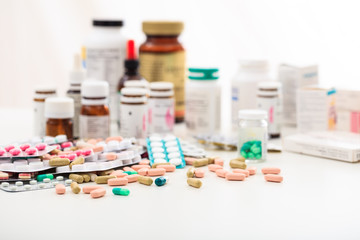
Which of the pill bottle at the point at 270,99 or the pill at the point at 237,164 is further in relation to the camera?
the pill bottle at the point at 270,99

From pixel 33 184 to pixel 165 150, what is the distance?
0.33m

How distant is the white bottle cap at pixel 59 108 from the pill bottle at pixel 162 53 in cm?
38

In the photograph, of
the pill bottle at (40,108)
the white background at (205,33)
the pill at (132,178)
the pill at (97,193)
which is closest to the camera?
the pill at (97,193)

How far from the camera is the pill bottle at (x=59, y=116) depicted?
4.91 feet

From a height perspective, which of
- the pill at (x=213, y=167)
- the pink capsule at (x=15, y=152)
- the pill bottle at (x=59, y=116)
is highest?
the pill bottle at (x=59, y=116)

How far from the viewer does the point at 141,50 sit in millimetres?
1843

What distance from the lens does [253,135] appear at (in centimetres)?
141

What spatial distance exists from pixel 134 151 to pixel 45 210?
372mm

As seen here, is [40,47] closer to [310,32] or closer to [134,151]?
[310,32]

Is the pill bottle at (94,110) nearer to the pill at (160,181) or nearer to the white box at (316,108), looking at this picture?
the pill at (160,181)

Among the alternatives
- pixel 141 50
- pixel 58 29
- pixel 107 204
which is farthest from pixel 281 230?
pixel 58 29

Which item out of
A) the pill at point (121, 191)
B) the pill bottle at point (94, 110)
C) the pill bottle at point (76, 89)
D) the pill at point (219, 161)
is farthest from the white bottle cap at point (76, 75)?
the pill at point (121, 191)

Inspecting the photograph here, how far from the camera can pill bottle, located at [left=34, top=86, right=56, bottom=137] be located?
1613mm

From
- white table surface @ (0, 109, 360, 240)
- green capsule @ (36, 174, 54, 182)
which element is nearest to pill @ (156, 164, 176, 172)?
white table surface @ (0, 109, 360, 240)
